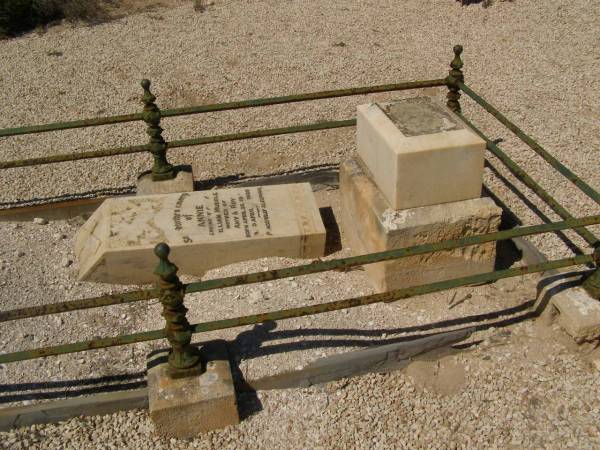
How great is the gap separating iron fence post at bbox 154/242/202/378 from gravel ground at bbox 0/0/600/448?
1.21ft

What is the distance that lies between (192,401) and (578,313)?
225 cm

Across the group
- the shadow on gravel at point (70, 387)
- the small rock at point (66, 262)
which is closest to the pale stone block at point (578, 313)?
the shadow on gravel at point (70, 387)

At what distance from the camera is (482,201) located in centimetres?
424

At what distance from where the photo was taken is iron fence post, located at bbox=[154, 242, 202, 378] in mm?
3053

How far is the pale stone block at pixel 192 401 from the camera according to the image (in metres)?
3.40

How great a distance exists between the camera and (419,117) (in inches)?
168

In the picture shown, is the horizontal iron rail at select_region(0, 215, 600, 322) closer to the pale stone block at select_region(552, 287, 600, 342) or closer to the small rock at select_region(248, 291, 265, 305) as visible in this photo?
the pale stone block at select_region(552, 287, 600, 342)

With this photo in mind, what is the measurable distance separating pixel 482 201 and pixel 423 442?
1608 millimetres

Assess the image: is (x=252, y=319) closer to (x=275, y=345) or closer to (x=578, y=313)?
(x=275, y=345)

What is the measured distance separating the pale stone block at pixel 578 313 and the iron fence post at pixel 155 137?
314cm

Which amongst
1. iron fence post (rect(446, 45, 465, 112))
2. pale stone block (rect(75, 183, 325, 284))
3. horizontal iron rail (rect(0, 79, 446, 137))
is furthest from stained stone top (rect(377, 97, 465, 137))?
pale stone block (rect(75, 183, 325, 284))

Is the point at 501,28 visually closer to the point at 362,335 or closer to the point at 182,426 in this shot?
the point at 362,335

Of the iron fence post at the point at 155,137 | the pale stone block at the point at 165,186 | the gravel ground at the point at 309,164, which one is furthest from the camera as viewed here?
the pale stone block at the point at 165,186

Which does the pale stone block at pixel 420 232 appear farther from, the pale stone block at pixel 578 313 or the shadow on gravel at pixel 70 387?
the shadow on gravel at pixel 70 387
